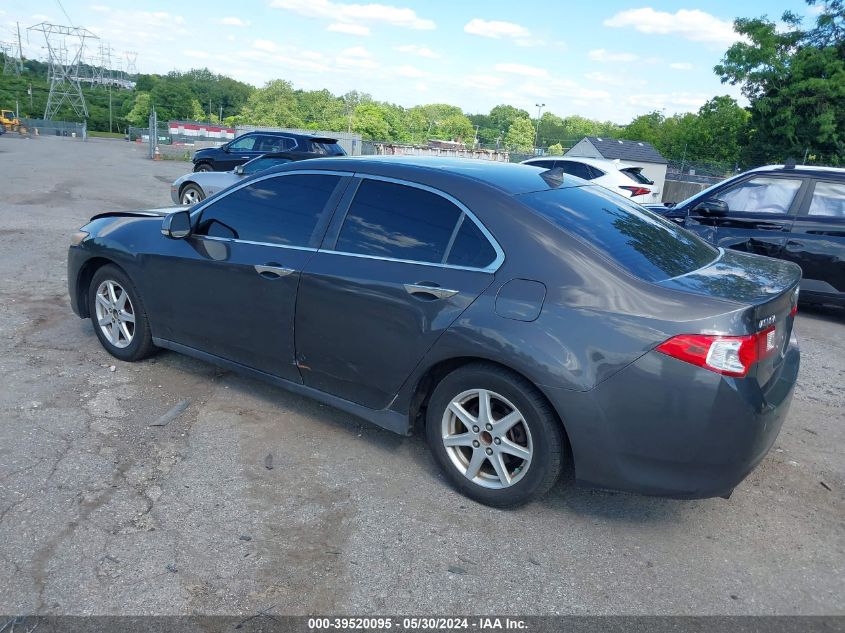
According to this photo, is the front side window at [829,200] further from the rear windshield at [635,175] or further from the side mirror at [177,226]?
the side mirror at [177,226]

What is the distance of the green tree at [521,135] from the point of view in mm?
133900

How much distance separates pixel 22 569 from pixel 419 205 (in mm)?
2492

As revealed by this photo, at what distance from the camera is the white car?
13.3 metres

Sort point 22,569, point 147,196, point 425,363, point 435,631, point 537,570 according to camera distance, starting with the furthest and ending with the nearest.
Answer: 1. point 147,196
2. point 425,363
3. point 537,570
4. point 22,569
5. point 435,631

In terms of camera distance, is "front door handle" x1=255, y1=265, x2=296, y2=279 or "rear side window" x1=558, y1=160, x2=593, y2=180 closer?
"front door handle" x1=255, y1=265, x2=296, y2=279

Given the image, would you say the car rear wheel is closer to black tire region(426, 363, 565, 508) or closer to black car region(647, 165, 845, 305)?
black car region(647, 165, 845, 305)

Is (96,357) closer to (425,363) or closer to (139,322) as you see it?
(139,322)

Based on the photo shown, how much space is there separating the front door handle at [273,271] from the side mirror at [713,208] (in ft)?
19.2

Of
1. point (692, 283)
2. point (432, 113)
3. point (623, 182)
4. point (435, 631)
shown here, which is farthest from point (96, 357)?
point (432, 113)

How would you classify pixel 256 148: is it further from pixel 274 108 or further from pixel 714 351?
pixel 274 108

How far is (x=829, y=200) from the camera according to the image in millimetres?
7445

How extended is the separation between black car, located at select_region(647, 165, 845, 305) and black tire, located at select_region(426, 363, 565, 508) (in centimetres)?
569

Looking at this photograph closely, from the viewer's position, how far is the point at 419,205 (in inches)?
143

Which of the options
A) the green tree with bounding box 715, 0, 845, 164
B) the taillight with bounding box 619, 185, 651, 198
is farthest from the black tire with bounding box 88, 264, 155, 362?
the green tree with bounding box 715, 0, 845, 164
